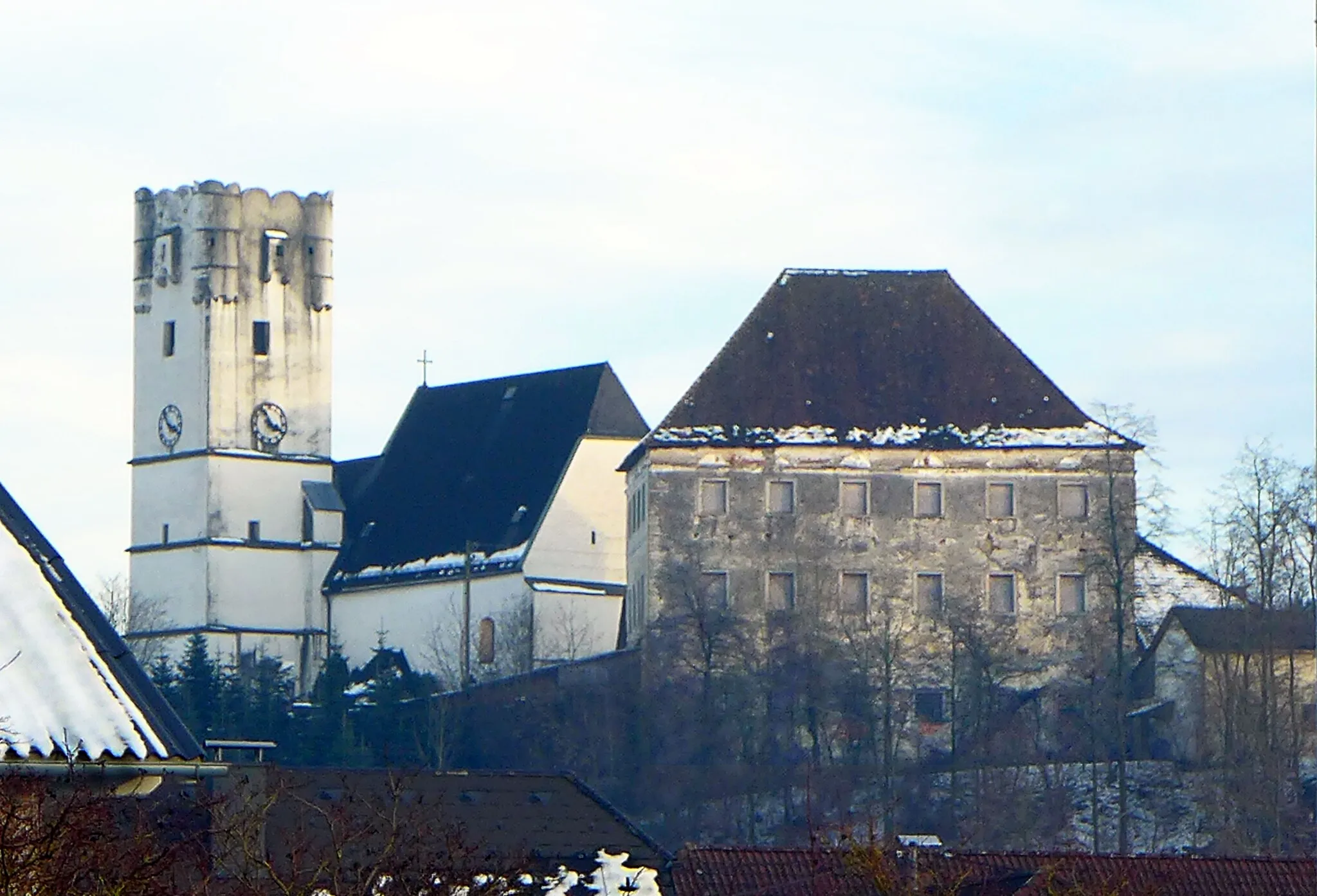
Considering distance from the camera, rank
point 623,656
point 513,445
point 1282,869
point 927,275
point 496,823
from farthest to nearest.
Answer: point 513,445 → point 927,275 → point 623,656 → point 1282,869 → point 496,823

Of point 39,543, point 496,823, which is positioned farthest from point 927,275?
point 39,543

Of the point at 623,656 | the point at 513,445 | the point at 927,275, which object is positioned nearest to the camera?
the point at 623,656

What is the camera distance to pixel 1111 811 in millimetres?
60062

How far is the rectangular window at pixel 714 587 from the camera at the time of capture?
6869cm

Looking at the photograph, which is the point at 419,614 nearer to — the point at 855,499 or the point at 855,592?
the point at 855,499

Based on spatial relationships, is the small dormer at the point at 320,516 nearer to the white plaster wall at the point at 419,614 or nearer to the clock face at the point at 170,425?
the white plaster wall at the point at 419,614

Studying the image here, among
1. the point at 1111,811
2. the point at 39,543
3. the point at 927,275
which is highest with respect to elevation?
the point at 927,275

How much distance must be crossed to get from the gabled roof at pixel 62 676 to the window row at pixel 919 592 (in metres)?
56.3

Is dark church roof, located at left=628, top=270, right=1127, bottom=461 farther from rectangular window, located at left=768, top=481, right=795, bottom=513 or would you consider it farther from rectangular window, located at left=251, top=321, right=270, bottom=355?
rectangular window, located at left=251, top=321, right=270, bottom=355

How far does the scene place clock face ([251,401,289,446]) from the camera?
80.8 m

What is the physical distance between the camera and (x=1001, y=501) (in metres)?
70.8

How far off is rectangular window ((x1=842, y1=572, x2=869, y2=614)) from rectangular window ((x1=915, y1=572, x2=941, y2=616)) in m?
1.03

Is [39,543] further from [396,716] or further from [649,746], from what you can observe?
[396,716]

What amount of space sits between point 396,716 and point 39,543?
185 feet
